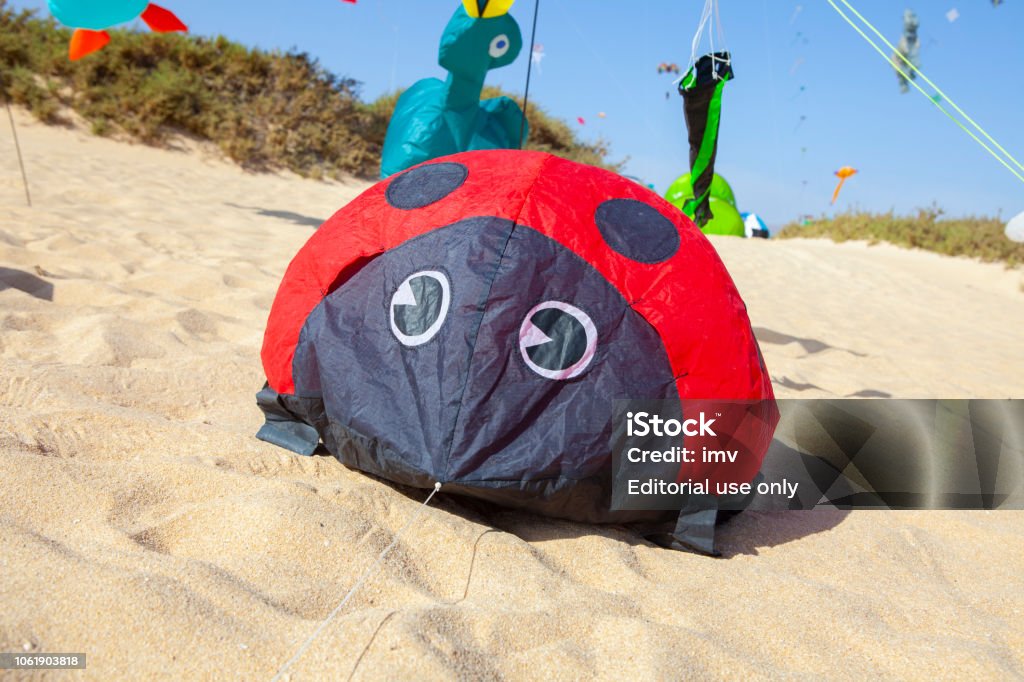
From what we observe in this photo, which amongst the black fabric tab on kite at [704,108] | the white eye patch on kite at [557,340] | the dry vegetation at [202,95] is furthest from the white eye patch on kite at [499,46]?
the dry vegetation at [202,95]

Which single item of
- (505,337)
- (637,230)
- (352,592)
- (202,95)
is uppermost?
(202,95)

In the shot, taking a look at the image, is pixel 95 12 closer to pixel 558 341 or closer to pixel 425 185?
pixel 425 185

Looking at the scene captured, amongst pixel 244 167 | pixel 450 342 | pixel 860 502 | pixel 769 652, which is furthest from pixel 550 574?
pixel 244 167

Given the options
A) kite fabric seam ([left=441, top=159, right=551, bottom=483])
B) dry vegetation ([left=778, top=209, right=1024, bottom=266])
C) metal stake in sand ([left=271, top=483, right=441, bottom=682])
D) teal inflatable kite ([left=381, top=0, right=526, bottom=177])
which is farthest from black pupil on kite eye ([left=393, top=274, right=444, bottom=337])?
dry vegetation ([left=778, top=209, right=1024, bottom=266])

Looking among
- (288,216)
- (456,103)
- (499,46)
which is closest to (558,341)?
(456,103)

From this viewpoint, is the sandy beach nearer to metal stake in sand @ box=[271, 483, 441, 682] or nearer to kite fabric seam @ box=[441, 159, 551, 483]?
metal stake in sand @ box=[271, 483, 441, 682]

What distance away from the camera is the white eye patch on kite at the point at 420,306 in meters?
1.88

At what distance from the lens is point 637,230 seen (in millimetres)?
2088

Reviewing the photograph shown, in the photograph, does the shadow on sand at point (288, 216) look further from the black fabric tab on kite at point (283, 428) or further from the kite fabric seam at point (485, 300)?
the kite fabric seam at point (485, 300)

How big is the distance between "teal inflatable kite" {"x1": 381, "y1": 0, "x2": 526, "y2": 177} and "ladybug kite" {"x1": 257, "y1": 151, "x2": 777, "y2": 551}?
311 cm

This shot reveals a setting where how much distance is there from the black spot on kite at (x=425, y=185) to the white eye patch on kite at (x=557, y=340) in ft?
1.80

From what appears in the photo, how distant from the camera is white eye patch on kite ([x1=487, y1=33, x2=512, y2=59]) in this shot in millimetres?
5230

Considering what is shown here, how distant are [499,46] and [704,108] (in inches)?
77.2

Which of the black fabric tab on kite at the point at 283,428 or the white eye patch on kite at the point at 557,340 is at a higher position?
the white eye patch on kite at the point at 557,340
